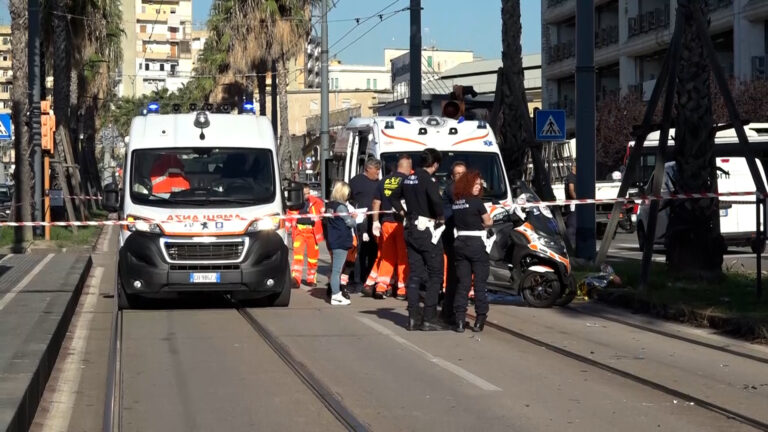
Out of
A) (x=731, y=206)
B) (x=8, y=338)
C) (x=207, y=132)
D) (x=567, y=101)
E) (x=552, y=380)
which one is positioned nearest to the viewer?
(x=552, y=380)

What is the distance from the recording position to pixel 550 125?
2059cm

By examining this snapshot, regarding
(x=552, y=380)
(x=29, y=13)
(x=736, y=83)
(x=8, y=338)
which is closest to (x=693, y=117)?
(x=552, y=380)

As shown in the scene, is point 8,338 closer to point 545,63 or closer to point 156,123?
point 156,123

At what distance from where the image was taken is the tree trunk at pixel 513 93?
2180cm

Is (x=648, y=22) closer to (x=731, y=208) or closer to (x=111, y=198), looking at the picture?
(x=731, y=208)

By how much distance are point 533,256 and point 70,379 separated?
6.49m

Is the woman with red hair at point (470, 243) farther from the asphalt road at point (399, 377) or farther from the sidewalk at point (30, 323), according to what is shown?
the sidewalk at point (30, 323)

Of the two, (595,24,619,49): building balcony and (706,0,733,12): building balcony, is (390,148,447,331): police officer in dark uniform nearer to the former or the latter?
(706,0,733,12): building balcony

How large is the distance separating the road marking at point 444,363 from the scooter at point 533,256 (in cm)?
235

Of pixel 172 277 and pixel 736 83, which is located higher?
pixel 736 83

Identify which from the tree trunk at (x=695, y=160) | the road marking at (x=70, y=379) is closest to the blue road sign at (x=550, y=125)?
the tree trunk at (x=695, y=160)

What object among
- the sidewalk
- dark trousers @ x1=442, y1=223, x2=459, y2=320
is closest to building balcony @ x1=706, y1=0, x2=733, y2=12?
the sidewalk

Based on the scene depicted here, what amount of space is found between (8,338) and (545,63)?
50.9 m

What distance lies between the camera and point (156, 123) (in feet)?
50.0
